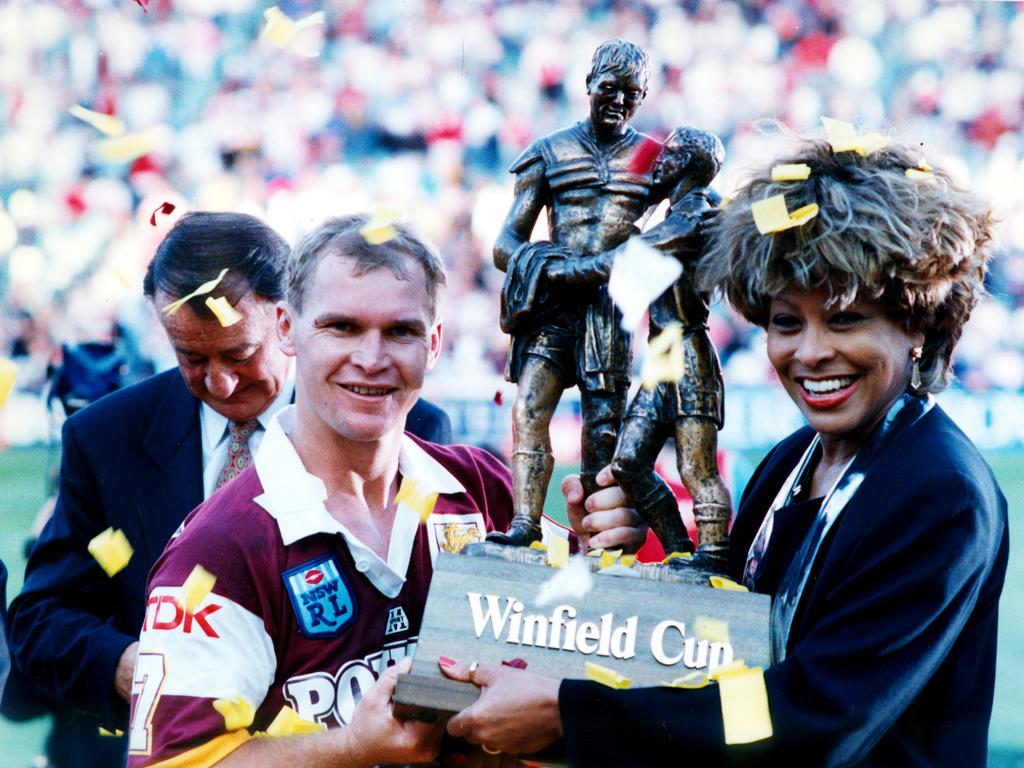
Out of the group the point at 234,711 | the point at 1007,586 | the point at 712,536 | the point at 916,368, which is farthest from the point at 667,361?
the point at 1007,586

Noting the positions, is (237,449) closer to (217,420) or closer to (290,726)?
(217,420)

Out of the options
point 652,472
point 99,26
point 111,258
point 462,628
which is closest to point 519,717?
point 462,628

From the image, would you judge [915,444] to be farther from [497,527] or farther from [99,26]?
[99,26]

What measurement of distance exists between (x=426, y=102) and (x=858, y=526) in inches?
332

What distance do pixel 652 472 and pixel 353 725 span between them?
632 millimetres

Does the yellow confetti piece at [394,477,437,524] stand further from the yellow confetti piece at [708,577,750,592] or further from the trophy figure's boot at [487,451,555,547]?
the yellow confetti piece at [708,577,750,592]

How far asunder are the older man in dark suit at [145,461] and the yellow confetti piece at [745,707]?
4.48ft

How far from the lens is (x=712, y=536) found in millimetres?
2193

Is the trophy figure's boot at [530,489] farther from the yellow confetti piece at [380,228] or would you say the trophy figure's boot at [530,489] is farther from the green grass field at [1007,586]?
the green grass field at [1007,586]

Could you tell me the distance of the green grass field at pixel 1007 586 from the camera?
205 inches

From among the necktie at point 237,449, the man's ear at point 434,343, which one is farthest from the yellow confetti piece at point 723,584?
the necktie at point 237,449

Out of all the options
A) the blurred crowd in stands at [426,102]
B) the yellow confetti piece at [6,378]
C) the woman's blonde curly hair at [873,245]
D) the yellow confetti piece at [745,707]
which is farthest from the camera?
the blurred crowd in stands at [426,102]

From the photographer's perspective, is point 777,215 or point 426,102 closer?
point 777,215

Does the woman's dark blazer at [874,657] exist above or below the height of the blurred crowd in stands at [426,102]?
below
